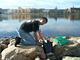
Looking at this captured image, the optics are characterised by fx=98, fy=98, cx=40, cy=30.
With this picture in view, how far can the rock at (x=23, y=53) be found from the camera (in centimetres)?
363

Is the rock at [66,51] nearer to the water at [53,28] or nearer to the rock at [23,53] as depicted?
the rock at [23,53]

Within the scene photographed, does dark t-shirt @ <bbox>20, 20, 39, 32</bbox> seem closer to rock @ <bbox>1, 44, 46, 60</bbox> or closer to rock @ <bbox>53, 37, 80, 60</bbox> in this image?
rock @ <bbox>1, 44, 46, 60</bbox>

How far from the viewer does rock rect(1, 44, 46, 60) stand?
11.9ft

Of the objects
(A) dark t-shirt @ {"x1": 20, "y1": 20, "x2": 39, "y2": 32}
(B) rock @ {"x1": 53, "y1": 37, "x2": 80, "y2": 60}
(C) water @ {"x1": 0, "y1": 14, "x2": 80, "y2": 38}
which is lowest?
(C) water @ {"x1": 0, "y1": 14, "x2": 80, "y2": 38}

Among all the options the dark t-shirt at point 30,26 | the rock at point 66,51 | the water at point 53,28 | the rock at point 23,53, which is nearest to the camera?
the rock at point 23,53

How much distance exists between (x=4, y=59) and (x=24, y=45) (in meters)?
0.98

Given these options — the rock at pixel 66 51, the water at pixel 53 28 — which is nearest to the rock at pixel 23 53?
the rock at pixel 66 51

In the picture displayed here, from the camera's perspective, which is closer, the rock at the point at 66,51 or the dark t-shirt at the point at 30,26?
the dark t-shirt at the point at 30,26

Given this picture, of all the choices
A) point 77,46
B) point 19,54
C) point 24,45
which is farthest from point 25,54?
point 77,46

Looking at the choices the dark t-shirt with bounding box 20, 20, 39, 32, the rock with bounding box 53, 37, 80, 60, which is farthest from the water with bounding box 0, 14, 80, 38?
the dark t-shirt with bounding box 20, 20, 39, 32

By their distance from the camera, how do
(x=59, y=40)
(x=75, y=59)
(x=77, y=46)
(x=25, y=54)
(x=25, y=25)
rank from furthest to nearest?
(x=59, y=40), (x=77, y=46), (x=25, y=25), (x=25, y=54), (x=75, y=59)

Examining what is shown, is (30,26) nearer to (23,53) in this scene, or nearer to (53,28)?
(23,53)

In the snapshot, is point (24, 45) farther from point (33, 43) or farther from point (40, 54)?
point (40, 54)

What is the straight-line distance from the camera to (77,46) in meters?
4.31
